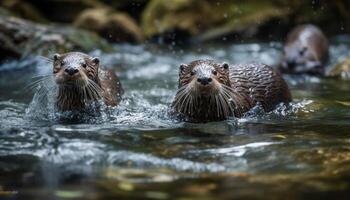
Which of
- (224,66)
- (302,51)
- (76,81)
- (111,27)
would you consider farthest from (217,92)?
(111,27)

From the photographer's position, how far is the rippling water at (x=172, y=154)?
10.4 ft

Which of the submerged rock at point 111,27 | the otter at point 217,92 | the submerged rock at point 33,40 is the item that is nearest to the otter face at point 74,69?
the otter at point 217,92

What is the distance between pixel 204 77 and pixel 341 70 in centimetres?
387

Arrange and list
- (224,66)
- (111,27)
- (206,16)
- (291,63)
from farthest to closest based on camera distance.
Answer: (206,16) → (111,27) → (291,63) → (224,66)

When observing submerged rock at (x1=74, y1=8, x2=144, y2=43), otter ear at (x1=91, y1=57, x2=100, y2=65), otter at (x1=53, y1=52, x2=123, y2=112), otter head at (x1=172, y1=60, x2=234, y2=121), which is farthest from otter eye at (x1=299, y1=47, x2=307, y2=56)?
otter ear at (x1=91, y1=57, x2=100, y2=65)

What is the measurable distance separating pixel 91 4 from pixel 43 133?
9.24 m

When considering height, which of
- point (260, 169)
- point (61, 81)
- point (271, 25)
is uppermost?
point (271, 25)

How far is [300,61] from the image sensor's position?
29.1 ft

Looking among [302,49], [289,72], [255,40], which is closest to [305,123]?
[289,72]

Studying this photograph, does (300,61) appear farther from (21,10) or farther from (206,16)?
(21,10)

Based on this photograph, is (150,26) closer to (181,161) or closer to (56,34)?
(56,34)

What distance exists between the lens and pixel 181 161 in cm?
369

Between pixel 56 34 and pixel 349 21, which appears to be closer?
pixel 56 34

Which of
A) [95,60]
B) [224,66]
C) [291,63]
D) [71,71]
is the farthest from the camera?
[291,63]
